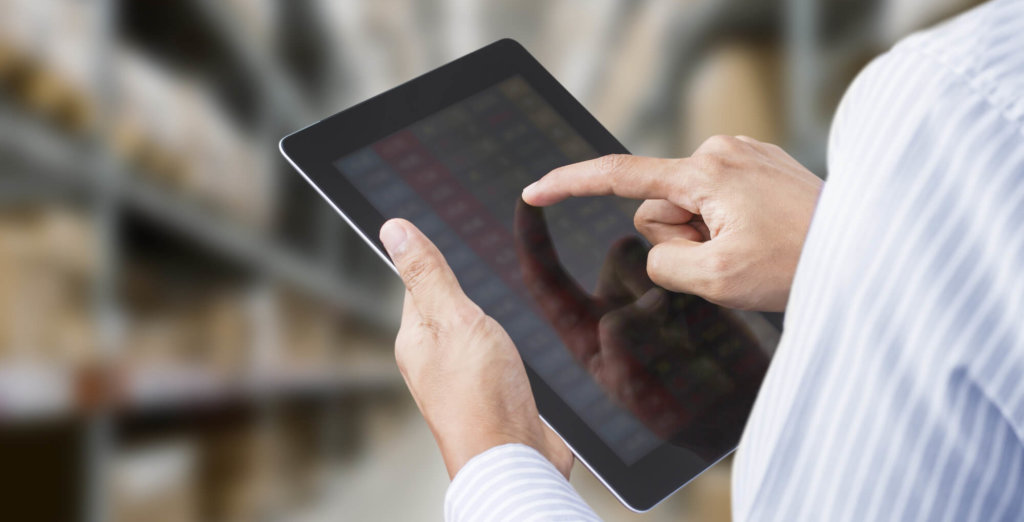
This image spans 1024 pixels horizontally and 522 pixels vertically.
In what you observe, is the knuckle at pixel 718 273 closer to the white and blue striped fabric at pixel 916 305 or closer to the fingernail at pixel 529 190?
the fingernail at pixel 529 190

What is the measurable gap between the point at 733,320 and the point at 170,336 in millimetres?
1543

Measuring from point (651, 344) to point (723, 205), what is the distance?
0.44 ft

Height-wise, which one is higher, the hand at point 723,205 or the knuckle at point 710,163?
the knuckle at point 710,163

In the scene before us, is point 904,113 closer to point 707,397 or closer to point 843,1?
point 707,397

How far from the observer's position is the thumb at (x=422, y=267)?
690 millimetres

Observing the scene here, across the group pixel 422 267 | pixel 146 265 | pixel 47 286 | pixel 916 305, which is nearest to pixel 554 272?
pixel 422 267

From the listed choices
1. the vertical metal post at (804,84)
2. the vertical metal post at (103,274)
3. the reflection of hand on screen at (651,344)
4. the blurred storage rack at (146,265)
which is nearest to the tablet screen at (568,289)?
the reflection of hand on screen at (651,344)

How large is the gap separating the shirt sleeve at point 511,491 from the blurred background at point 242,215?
1.08 m

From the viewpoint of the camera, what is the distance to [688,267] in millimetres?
728

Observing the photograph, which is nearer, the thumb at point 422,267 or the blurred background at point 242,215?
the thumb at point 422,267

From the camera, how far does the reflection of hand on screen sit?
72 centimetres

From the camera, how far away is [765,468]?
0.45 m

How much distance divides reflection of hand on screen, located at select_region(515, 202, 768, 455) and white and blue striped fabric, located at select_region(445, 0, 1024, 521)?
0.27m

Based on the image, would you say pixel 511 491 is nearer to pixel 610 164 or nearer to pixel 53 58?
pixel 610 164
